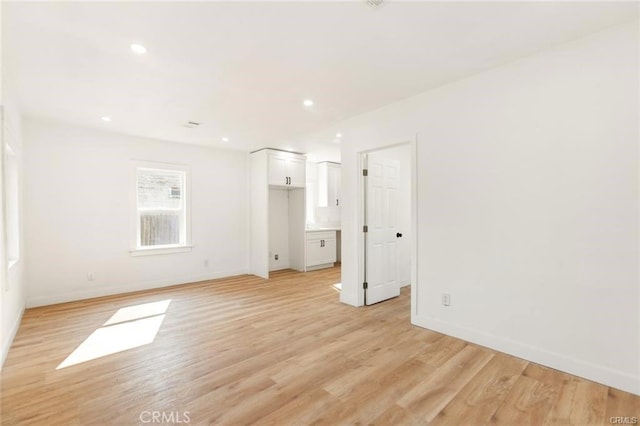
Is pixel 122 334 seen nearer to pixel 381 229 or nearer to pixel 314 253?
pixel 381 229

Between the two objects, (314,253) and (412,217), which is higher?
(412,217)

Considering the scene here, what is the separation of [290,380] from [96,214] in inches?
162

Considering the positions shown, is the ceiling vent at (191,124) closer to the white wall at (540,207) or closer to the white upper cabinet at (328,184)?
the white wall at (540,207)

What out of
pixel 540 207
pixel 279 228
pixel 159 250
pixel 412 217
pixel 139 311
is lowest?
pixel 139 311

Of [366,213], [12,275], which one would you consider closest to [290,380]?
[366,213]

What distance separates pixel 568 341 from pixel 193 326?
348 centimetres

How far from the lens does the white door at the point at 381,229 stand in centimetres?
394

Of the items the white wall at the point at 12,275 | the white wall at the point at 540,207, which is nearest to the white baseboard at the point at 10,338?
the white wall at the point at 12,275

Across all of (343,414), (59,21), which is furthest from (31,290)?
(343,414)

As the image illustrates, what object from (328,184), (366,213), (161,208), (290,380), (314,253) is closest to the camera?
(290,380)

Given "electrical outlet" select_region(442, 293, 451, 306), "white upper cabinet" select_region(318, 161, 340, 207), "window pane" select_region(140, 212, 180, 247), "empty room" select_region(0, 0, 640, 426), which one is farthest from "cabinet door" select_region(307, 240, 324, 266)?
"electrical outlet" select_region(442, 293, 451, 306)

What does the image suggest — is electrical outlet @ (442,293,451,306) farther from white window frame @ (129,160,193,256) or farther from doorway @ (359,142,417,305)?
white window frame @ (129,160,193,256)

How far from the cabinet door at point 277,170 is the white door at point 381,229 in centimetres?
226

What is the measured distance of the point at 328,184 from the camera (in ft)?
23.2
